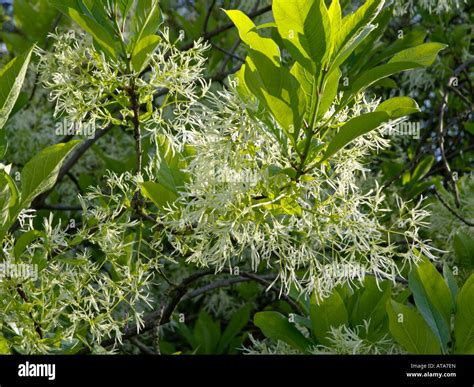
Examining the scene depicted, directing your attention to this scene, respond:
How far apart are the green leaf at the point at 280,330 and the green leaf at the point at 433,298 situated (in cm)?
20

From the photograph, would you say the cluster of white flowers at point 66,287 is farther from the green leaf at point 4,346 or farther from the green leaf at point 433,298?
the green leaf at point 433,298

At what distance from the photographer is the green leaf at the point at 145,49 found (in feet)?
3.53

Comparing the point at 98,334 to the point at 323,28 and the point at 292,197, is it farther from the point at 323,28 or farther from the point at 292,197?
the point at 323,28

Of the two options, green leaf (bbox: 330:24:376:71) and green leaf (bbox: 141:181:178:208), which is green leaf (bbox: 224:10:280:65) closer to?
green leaf (bbox: 330:24:376:71)

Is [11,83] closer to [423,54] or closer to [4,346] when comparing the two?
[4,346]

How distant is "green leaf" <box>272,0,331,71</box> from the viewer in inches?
37.4

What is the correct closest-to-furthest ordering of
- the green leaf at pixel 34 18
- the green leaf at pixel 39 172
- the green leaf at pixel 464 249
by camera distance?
the green leaf at pixel 39 172 → the green leaf at pixel 464 249 → the green leaf at pixel 34 18

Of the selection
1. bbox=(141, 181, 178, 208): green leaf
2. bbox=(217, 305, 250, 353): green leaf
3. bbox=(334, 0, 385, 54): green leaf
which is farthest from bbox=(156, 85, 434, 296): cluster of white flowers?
bbox=(217, 305, 250, 353): green leaf

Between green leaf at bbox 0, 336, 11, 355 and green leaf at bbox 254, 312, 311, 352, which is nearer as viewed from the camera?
green leaf at bbox 0, 336, 11, 355

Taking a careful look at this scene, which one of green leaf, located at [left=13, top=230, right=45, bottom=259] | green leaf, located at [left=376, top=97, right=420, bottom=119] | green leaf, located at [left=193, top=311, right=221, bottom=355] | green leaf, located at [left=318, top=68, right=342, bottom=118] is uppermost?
green leaf, located at [left=318, top=68, right=342, bottom=118]

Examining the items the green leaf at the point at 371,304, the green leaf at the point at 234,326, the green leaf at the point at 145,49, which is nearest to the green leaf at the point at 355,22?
the green leaf at the point at 145,49

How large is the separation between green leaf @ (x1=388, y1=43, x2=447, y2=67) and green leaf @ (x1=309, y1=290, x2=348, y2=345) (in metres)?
0.42

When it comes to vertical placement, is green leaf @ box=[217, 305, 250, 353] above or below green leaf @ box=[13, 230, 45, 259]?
below

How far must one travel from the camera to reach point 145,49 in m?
1.07
